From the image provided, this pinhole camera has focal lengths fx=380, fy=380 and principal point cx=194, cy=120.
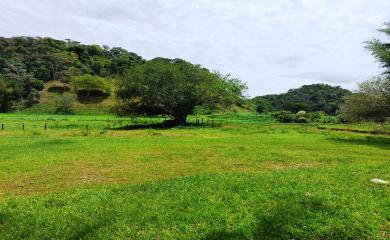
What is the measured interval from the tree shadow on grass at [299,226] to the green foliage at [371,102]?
30.6m

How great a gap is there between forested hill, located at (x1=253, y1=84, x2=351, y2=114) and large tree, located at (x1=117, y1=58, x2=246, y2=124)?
67.7m

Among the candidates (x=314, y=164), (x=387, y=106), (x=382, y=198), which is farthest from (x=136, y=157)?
(x=387, y=106)

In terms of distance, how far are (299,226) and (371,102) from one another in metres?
32.7

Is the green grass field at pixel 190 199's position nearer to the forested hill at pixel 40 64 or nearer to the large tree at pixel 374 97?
the large tree at pixel 374 97

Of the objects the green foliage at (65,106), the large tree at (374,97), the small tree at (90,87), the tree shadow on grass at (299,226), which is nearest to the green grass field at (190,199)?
the tree shadow on grass at (299,226)

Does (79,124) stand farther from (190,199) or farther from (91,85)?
(91,85)

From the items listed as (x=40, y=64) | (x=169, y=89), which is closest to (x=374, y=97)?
(x=169, y=89)

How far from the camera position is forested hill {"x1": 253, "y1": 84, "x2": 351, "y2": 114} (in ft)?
390

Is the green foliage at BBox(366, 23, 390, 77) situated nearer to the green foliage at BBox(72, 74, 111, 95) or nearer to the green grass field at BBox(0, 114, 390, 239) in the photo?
the green grass field at BBox(0, 114, 390, 239)

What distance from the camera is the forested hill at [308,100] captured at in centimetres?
11872

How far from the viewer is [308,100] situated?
143 metres

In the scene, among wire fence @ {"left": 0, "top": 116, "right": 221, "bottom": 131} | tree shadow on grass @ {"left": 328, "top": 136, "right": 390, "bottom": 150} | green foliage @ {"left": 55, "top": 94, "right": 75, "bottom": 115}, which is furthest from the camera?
green foliage @ {"left": 55, "top": 94, "right": 75, "bottom": 115}

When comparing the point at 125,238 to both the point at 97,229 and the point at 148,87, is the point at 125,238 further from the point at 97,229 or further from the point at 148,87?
the point at 148,87

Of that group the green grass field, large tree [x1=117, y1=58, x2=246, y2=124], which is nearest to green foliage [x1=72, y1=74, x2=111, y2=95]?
large tree [x1=117, y1=58, x2=246, y2=124]
